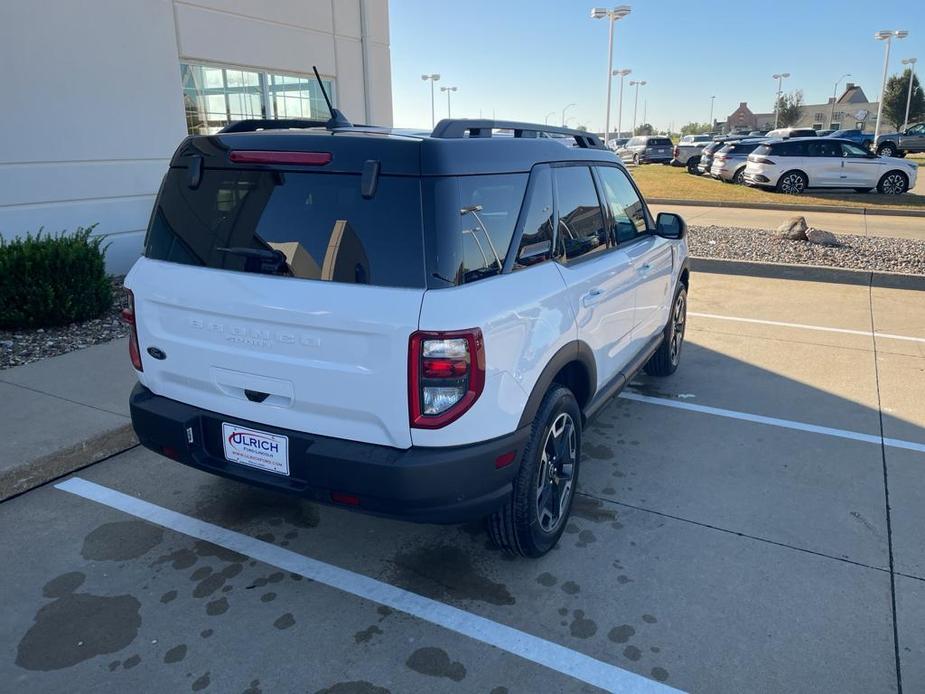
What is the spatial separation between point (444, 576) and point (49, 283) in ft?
17.1

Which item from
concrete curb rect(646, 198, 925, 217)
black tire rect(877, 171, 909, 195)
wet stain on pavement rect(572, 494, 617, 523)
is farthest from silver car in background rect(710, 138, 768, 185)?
wet stain on pavement rect(572, 494, 617, 523)

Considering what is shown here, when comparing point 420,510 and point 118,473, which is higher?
point 420,510

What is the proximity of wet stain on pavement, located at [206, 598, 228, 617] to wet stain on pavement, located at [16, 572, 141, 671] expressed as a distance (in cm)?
27

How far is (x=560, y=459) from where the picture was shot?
3.31 metres

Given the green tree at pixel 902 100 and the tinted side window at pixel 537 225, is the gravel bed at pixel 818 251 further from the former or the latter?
the green tree at pixel 902 100

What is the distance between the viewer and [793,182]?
20453 mm

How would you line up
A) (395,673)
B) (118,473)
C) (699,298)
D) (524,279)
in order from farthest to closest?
(699,298) < (118,473) < (524,279) < (395,673)

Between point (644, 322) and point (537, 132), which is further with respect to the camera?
point (644, 322)

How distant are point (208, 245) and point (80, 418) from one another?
2.31 m

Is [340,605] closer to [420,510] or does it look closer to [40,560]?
[420,510]

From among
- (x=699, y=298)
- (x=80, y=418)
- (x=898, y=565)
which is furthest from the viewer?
(x=699, y=298)

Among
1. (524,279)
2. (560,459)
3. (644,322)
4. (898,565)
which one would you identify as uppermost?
(524,279)

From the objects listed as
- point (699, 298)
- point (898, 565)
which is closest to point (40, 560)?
point (898, 565)

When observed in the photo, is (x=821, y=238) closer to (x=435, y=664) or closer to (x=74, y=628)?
(x=435, y=664)
